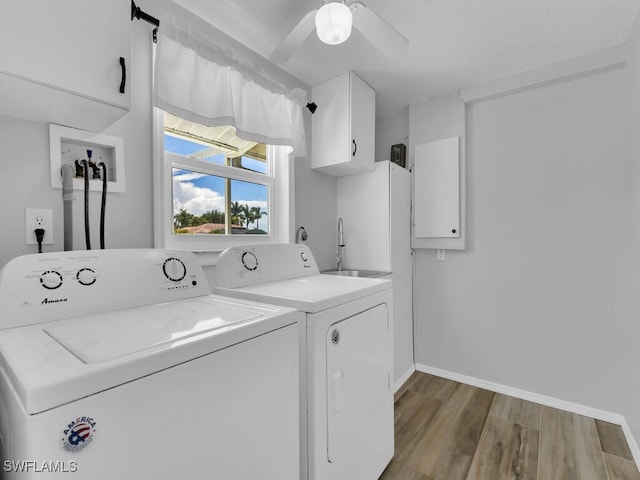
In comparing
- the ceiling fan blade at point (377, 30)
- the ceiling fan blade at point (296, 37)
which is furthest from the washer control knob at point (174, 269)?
the ceiling fan blade at point (377, 30)

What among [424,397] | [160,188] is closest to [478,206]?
[424,397]

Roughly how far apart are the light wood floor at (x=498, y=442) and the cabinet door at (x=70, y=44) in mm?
2163

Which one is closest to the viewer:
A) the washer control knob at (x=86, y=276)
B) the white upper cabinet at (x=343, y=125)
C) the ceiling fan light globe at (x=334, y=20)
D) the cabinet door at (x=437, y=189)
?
the washer control knob at (x=86, y=276)

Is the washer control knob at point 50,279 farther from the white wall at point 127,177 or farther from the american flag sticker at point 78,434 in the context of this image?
the american flag sticker at point 78,434

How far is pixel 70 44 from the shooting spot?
0.97 m

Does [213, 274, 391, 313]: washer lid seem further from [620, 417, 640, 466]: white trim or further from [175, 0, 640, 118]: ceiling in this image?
[620, 417, 640, 466]: white trim

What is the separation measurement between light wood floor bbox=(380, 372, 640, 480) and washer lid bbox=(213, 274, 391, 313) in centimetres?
103

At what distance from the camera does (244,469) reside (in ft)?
2.70

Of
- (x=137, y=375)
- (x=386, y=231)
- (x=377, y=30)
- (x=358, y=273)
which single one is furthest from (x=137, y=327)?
(x=386, y=231)

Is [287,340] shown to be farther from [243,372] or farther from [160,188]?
[160,188]

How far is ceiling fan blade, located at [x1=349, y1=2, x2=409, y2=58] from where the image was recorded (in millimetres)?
1358

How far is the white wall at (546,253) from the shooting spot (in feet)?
6.65

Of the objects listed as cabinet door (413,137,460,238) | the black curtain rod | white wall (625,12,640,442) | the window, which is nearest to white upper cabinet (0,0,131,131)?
the black curtain rod

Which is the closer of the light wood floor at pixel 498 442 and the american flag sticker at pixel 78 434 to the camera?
the american flag sticker at pixel 78 434
